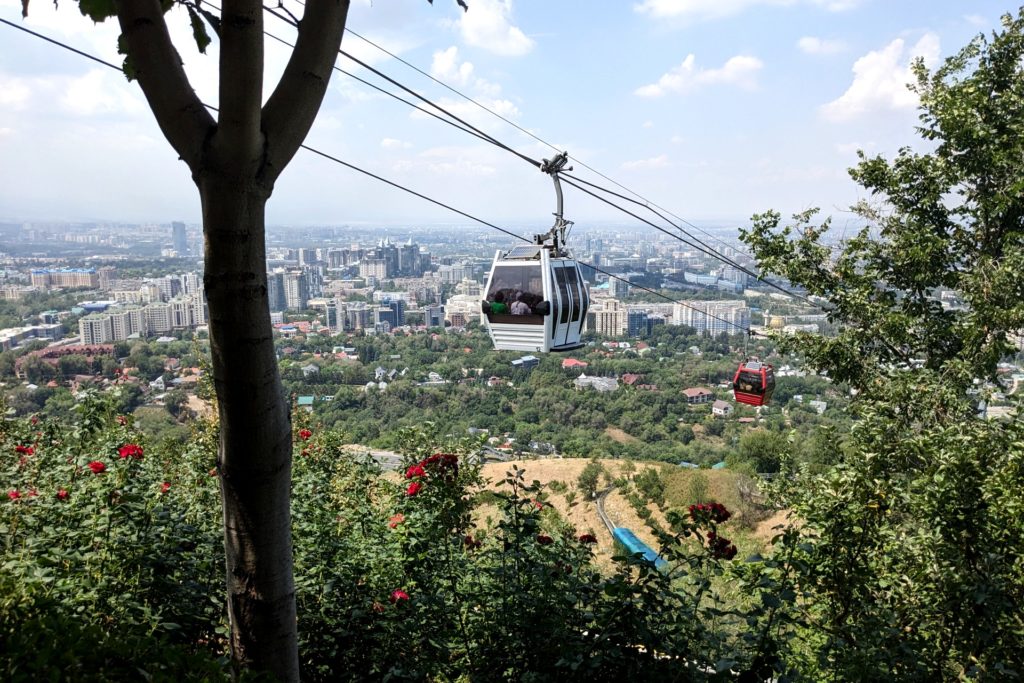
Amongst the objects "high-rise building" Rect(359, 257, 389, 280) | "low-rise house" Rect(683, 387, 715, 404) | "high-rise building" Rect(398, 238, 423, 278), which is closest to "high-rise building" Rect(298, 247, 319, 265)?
"high-rise building" Rect(359, 257, 389, 280)

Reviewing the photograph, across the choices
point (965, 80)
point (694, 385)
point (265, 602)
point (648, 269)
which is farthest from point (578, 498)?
point (648, 269)

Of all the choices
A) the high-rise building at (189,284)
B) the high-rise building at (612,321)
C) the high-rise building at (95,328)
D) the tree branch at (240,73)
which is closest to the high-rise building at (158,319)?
the high-rise building at (95,328)

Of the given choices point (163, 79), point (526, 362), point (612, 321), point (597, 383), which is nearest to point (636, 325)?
point (612, 321)

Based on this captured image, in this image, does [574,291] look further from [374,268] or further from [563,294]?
[374,268]

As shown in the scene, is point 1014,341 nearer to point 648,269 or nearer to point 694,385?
point 694,385

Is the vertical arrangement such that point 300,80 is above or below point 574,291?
above

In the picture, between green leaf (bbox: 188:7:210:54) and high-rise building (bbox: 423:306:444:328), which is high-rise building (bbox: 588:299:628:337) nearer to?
high-rise building (bbox: 423:306:444:328)
